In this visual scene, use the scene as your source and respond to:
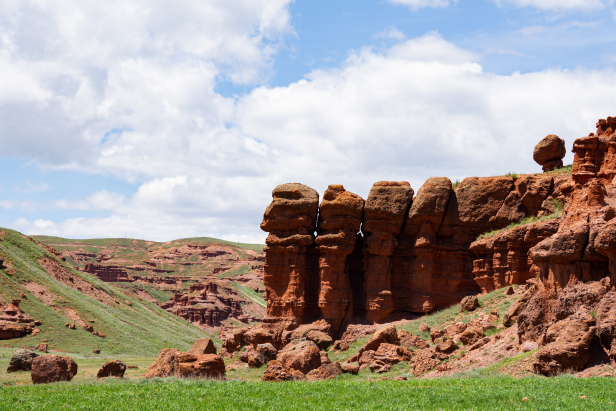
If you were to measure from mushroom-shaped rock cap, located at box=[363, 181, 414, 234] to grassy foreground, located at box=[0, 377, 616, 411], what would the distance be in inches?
780

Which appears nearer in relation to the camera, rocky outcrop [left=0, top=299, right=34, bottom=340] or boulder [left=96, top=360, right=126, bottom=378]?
boulder [left=96, top=360, right=126, bottom=378]

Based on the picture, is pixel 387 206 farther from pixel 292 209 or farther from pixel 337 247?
pixel 292 209

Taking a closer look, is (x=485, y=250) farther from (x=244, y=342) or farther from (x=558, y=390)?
(x=558, y=390)

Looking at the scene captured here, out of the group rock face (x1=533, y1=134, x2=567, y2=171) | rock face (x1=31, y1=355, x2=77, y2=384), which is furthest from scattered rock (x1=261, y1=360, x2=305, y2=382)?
rock face (x1=533, y1=134, x2=567, y2=171)

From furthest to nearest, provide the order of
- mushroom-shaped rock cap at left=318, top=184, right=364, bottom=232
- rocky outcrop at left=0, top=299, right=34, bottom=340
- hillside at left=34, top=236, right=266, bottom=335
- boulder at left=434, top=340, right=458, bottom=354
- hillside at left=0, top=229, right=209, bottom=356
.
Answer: hillside at left=34, top=236, right=266, bottom=335 → hillside at left=0, top=229, right=209, bottom=356 → rocky outcrop at left=0, top=299, right=34, bottom=340 → mushroom-shaped rock cap at left=318, top=184, right=364, bottom=232 → boulder at left=434, top=340, right=458, bottom=354

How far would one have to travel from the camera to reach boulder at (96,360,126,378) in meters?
27.8

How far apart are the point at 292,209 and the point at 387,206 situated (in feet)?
21.3

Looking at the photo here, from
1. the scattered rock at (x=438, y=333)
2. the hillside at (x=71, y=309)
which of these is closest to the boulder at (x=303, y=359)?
the scattered rock at (x=438, y=333)

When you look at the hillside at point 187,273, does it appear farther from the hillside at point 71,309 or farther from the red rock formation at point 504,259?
the red rock formation at point 504,259

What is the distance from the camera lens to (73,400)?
1577cm

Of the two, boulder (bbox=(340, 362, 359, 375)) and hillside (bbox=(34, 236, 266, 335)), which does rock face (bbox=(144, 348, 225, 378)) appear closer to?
boulder (bbox=(340, 362, 359, 375))

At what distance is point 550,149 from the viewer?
A: 3569cm

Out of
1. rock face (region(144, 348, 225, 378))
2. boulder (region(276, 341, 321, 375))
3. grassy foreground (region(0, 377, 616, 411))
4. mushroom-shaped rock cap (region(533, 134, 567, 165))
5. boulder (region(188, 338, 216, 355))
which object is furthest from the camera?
mushroom-shaped rock cap (region(533, 134, 567, 165))

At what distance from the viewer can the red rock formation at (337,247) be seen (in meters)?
36.9
